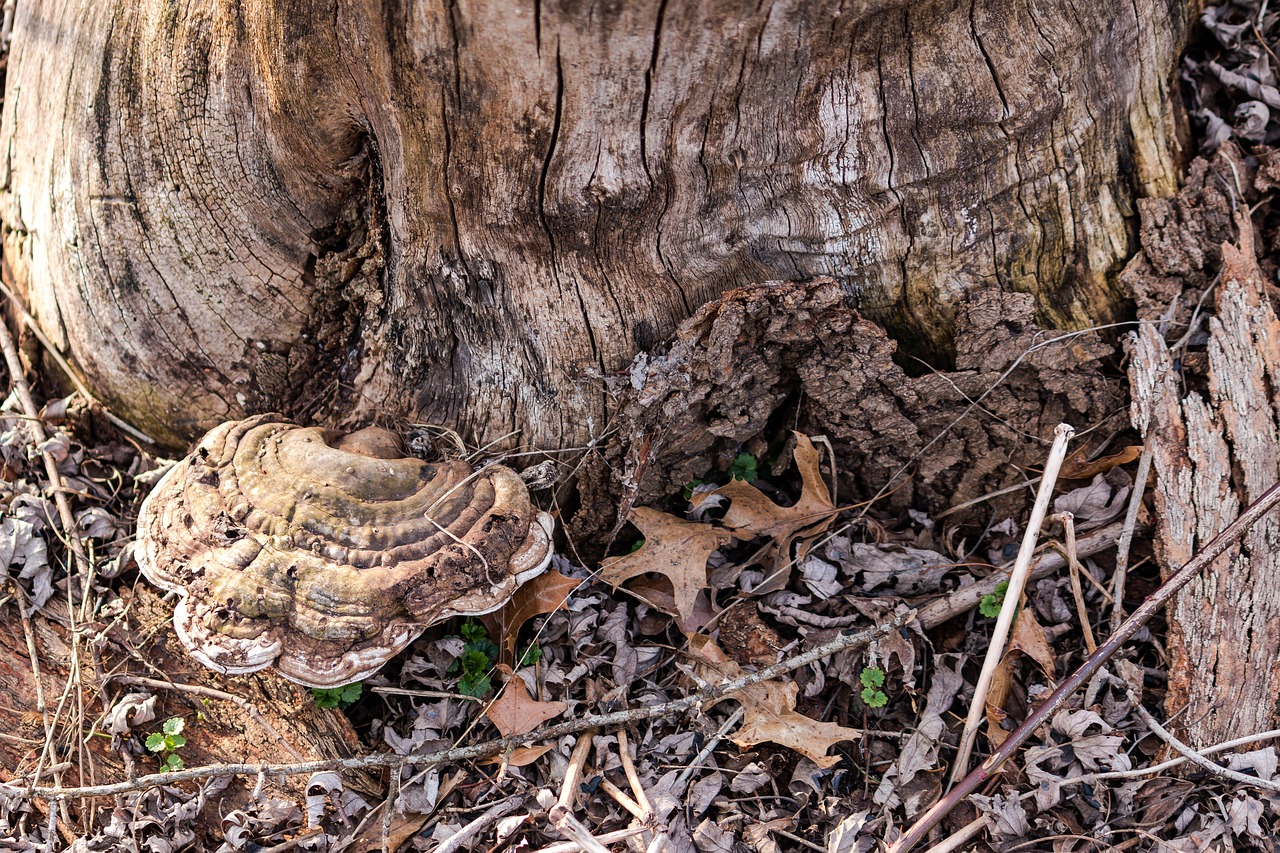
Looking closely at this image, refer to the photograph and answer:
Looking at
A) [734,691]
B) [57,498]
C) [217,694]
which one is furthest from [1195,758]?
[57,498]

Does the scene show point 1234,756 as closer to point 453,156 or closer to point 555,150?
point 555,150

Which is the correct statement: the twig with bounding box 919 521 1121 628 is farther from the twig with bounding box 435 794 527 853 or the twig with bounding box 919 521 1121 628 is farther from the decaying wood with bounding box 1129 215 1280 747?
the twig with bounding box 435 794 527 853

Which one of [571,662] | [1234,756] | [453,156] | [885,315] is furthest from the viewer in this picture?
[571,662]

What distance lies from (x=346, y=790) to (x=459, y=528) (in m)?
1.18

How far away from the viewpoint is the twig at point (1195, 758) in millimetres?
2750

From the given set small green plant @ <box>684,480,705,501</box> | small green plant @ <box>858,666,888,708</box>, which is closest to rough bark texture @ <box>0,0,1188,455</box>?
small green plant @ <box>684,480,705,501</box>

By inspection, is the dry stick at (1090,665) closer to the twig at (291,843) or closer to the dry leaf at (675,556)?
the dry leaf at (675,556)

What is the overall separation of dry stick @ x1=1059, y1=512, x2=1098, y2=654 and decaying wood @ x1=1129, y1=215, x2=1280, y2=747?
0.29 meters

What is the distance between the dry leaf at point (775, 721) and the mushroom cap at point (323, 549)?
0.83 m

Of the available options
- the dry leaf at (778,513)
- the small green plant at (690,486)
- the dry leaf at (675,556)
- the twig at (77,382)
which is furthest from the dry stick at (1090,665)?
the twig at (77,382)

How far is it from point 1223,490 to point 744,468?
1789 mm

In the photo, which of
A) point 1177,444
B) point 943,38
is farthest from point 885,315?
point 1177,444

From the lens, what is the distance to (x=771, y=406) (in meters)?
3.26

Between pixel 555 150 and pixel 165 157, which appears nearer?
pixel 555 150
